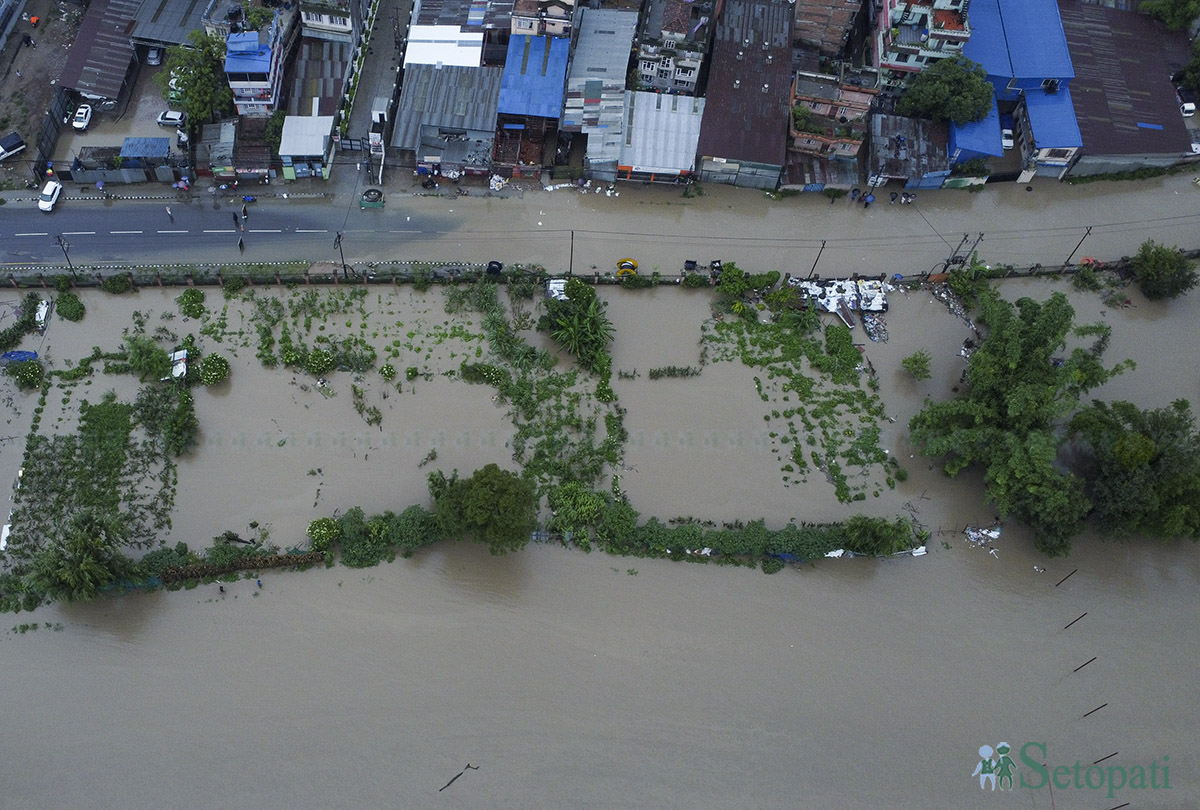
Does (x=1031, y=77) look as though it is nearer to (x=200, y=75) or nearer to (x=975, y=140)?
(x=975, y=140)

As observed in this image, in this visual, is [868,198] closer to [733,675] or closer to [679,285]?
[679,285]

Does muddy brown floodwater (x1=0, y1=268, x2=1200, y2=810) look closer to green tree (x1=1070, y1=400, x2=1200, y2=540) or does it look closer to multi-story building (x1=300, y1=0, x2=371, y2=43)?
green tree (x1=1070, y1=400, x2=1200, y2=540)

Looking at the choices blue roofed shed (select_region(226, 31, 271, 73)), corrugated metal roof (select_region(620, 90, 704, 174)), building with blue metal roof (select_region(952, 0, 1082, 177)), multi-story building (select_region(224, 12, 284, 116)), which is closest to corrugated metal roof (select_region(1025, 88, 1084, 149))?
building with blue metal roof (select_region(952, 0, 1082, 177))

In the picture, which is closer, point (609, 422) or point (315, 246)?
point (609, 422)

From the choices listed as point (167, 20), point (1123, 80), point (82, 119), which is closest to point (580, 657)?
point (82, 119)

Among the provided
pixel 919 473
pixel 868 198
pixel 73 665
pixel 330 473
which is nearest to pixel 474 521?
pixel 330 473

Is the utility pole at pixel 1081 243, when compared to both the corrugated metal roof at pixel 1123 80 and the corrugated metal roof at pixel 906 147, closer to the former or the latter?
the corrugated metal roof at pixel 1123 80

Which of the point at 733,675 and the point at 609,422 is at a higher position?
the point at 609,422
